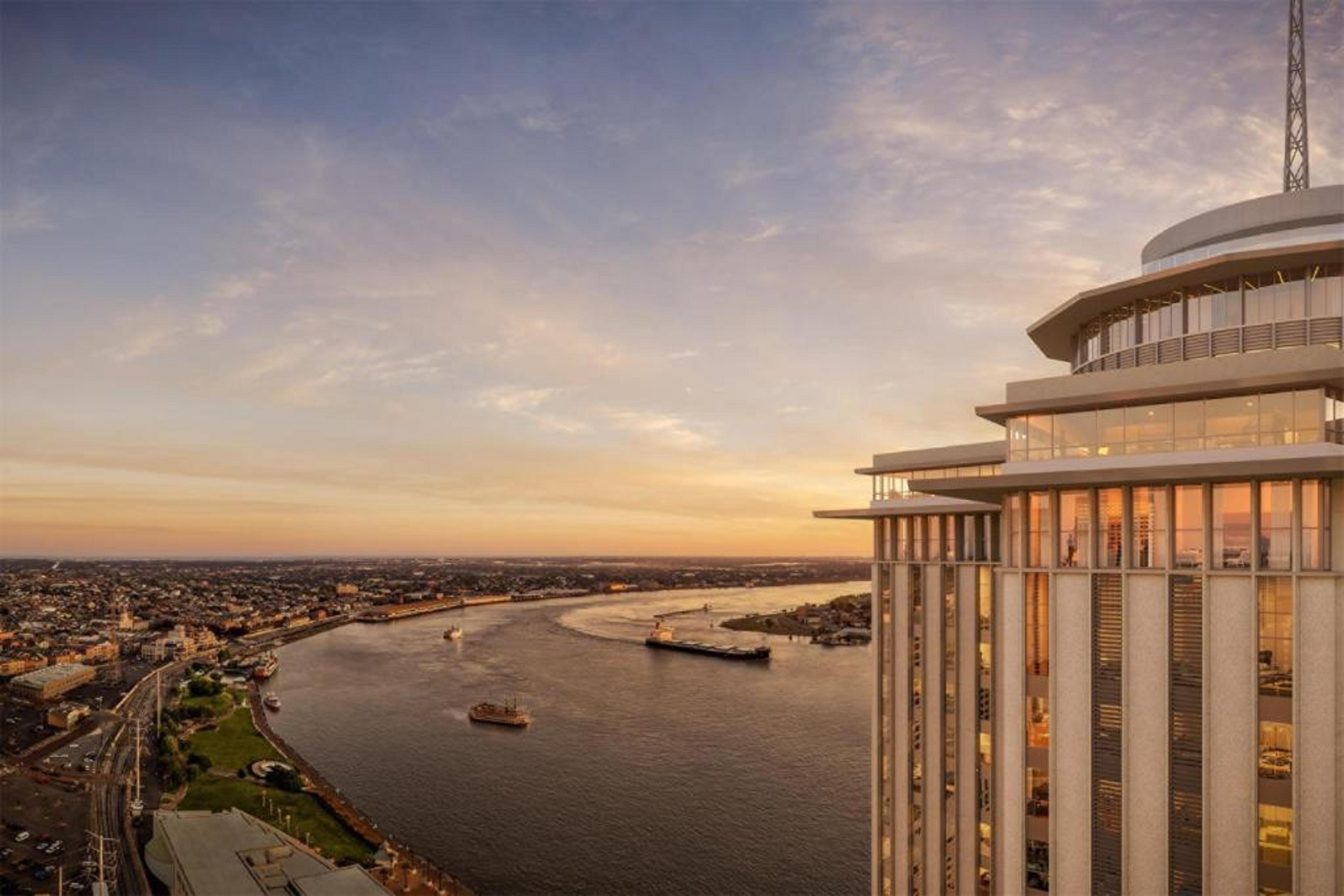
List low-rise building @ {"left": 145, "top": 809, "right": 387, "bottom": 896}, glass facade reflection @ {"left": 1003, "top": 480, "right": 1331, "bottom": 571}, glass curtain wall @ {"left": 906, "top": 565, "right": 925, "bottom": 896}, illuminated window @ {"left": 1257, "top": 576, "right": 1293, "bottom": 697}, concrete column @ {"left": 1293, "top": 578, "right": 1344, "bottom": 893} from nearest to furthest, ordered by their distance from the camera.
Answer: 1. concrete column @ {"left": 1293, "top": 578, "right": 1344, "bottom": 893}
2. illuminated window @ {"left": 1257, "top": 576, "right": 1293, "bottom": 697}
3. glass facade reflection @ {"left": 1003, "top": 480, "right": 1331, "bottom": 571}
4. glass curtain wall @ {"left": 906, "top": 565, "right": 925, "bottom": 896}
5. low-rise building @ {"left": 145, "top": 809, "right": 387, "bottom": 896}

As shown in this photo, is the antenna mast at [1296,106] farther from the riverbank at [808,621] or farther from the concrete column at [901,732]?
the riverbank at [808,621]

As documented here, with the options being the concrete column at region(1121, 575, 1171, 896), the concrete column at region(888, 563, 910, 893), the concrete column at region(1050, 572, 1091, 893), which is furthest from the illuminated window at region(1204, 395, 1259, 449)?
the concrete column at region(888, 563, 910, 893)

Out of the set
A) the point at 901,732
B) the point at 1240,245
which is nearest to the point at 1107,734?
the point at 1240,245

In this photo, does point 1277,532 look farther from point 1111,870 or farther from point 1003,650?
point 1111,870

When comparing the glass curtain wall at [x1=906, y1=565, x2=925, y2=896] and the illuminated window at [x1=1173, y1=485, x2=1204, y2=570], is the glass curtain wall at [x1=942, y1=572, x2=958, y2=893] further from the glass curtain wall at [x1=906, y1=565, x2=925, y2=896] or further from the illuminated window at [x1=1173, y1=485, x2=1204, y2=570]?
the illuminated window at [x1=1173, y1=485, x2=1204, y2=570]

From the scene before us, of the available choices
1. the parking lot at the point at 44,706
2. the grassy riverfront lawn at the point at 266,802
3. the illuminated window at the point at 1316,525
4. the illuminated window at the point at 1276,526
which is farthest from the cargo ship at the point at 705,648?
the illuminated window at the point at 1316,525

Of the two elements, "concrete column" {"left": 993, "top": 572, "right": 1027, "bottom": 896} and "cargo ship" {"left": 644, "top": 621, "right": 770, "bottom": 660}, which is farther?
"cargo ship" {"left": 644, "top": 621, "right": 770, "bottom": 660}

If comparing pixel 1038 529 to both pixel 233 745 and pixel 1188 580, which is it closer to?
pixel 1188 580

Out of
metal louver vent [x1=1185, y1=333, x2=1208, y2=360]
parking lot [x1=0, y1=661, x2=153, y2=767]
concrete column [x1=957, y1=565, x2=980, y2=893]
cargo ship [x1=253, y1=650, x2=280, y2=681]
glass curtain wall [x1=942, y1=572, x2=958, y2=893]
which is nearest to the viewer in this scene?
metal louver vent [x1=1185, y1=333, x2=1208, y2=360]
